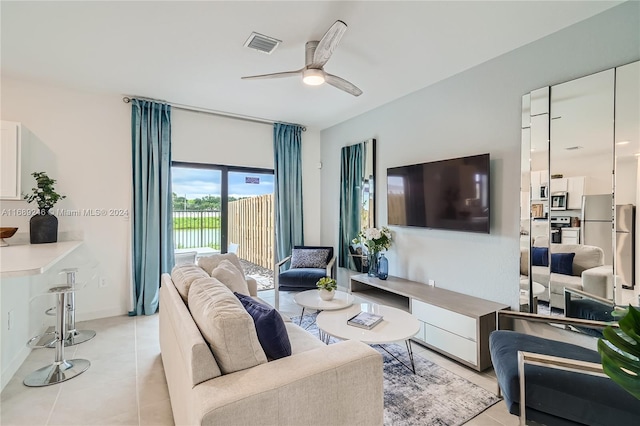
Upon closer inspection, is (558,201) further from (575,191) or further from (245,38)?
(245,38)

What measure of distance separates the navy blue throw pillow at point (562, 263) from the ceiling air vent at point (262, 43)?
111 inches

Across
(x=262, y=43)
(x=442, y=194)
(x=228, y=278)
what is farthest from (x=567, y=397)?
(x=262, y=43)

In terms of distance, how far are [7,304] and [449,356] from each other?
370 cm

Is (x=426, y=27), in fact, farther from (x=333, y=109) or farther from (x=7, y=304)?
(x=7, y=304)

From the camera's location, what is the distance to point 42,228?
128 inches

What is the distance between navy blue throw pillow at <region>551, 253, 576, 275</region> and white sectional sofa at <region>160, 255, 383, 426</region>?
1.83m

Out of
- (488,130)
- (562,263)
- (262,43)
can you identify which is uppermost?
(262,43)

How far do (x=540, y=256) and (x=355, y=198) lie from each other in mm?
2492

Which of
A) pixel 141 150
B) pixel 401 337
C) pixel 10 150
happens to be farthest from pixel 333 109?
pixel 10 150

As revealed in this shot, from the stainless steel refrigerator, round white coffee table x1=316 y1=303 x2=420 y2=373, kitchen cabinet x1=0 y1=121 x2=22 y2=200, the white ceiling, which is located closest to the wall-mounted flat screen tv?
the stainless steel refrigerator

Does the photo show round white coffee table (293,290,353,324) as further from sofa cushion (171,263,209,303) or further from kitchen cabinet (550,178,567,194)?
kitchen cabinet (550,178,567,194)

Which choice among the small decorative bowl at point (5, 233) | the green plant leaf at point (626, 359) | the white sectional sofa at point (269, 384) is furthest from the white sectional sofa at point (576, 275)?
the small decorative bowl at point (5, 233)

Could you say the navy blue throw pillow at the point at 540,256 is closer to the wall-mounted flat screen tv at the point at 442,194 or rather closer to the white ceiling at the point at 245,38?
the wall-mounted flat screen tv at the point at 442,194

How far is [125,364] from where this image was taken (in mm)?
2625
